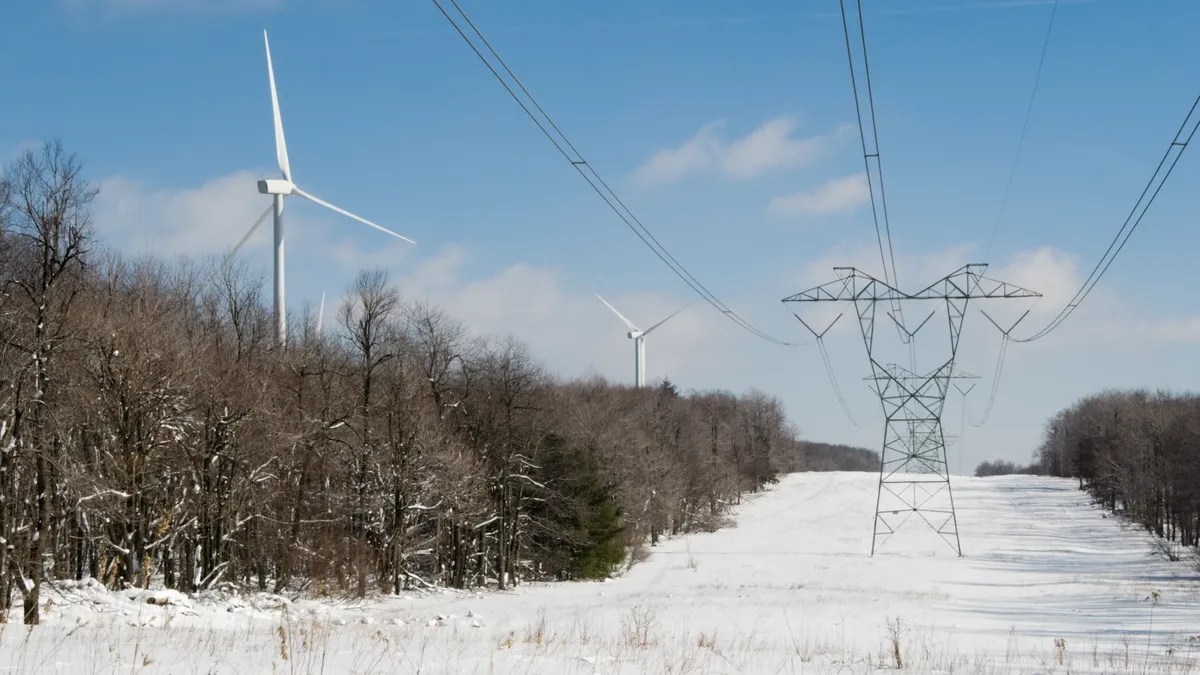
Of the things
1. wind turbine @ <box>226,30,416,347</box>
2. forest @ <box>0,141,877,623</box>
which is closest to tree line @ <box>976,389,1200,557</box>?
forest @ <box>0,141,877,623</box>

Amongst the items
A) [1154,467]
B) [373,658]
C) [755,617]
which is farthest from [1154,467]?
[373,658]

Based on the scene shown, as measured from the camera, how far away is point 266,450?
1510 inches

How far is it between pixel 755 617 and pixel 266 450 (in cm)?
1900

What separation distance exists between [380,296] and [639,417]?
179ft

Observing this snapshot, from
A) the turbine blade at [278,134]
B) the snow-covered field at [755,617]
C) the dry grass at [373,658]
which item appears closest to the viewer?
the dry grass at [373,658]

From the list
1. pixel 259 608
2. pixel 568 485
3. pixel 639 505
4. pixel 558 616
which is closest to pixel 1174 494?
pixel 639 505

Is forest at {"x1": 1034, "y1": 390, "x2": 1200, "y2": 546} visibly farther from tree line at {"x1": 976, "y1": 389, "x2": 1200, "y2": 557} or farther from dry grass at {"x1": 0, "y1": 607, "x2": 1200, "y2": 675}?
dry grass at {"x1": 0, "y1": 607, "x2": 1200, "y2": 675}

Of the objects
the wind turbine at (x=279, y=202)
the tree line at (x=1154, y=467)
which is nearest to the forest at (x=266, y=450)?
the wind turbine at (x=279, y=202)

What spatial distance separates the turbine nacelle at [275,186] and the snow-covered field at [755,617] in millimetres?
25475

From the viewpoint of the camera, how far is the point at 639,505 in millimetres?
72875

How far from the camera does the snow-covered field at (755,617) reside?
11.3 m

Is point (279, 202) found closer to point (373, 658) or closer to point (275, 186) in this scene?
point (275, 186)

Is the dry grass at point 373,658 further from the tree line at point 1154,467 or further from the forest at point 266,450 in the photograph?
the tree line at point 1154,467

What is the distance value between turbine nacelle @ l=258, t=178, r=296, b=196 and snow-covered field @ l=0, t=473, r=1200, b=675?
2547cm
